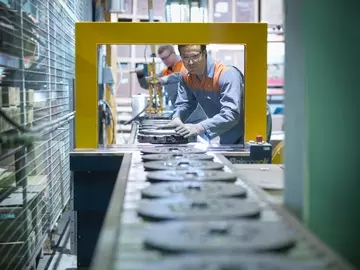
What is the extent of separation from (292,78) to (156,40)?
6.27ft

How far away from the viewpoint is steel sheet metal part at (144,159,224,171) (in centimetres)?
206

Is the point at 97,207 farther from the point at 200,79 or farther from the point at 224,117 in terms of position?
the point at 200,79

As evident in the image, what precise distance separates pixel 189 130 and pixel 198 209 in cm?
204

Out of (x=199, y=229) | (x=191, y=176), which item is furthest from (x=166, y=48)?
(x=199, y=229)

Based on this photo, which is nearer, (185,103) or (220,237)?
(220,237)

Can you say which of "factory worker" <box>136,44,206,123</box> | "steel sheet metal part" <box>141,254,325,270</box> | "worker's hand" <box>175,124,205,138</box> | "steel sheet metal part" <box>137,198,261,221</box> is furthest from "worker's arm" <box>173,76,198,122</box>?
"steel sheet metal part" <box>141,254,325,270</box>

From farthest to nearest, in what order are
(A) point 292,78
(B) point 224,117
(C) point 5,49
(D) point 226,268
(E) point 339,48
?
(B) point 224,117 → (C) point 5,49 → (A) point 292,78 → (E) point 339,48 → (D) point 226,268

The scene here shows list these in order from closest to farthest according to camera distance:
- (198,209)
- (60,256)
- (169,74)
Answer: (198,209), (60,256), (169,74)

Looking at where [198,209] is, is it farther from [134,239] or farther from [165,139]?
[165,139]

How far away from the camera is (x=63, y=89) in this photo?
4918 mm

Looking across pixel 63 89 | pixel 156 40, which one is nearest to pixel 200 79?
pixel 156 40

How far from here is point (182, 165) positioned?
7.00 feet

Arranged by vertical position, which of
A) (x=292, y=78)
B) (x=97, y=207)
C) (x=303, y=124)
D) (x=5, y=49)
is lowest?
(x=97, y=207)

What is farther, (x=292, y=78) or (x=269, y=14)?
(x=269, y=14)
